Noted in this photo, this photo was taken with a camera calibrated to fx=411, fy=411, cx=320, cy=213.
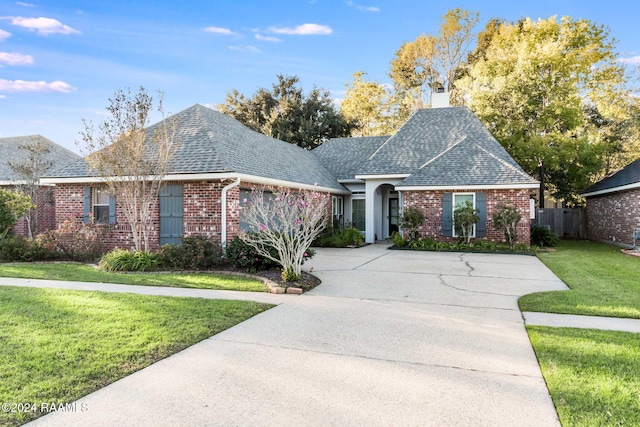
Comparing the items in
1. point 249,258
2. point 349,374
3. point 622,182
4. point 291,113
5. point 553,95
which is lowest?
point 349,374

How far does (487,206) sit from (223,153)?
34.3 ft

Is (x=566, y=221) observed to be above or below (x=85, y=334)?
above

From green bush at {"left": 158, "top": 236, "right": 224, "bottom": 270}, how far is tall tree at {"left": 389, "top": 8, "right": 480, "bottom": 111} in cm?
2903

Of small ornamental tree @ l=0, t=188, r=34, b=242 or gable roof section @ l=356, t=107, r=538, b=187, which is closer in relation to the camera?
small ornamental tree @ l=0, t=188, r=34, b=242

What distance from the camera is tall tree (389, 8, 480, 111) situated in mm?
33594

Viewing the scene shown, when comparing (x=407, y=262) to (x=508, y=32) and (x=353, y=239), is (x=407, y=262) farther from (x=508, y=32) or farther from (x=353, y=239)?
(x=508, y=32)

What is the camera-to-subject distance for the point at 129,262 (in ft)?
32.2

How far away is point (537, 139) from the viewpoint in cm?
2072

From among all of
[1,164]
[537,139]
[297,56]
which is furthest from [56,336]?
[537,139]

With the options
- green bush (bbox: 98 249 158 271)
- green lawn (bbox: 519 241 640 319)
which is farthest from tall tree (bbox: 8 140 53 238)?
green lawn (bbox: 519 241 640 319)

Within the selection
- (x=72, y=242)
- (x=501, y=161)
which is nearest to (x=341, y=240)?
(x=501, y=161)

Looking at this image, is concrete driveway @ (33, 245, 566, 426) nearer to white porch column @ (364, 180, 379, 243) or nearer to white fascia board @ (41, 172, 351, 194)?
white fascia board @ (41, 172, 351, 194)

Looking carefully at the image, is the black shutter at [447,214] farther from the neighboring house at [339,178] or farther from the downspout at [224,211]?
the downspout at [224,211]

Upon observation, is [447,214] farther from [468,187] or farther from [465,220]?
[468,187]
